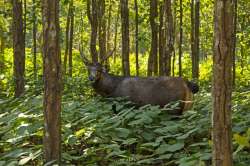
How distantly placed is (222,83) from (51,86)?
2.80m

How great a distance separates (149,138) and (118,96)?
445 centimetres

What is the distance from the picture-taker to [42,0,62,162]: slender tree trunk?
607 cm

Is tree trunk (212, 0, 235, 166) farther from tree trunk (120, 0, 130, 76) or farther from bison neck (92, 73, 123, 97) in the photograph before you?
tree trunk (120, 0, 130, 76)

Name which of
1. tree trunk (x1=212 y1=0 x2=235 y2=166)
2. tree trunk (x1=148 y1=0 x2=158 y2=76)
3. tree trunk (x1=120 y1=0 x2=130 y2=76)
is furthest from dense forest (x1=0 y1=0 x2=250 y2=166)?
tree trunk (x1=148 y1=0 x2=158 y2=76)

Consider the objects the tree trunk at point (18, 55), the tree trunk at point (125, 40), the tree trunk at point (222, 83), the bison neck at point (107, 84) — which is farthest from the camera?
the tree trunk at point (125, 40)

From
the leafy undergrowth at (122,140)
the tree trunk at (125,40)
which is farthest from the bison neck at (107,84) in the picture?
the tree trunk at (125,40)

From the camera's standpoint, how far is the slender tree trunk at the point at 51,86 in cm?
607

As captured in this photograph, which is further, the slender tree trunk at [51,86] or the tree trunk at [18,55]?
the tree trunk at [18,55]

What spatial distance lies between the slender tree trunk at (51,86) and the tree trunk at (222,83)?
2689 millimetres

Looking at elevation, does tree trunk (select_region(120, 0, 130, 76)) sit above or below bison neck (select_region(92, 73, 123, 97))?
above

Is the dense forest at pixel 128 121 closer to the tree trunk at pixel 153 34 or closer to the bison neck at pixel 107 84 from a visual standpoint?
the bison neck at pixel 107 84

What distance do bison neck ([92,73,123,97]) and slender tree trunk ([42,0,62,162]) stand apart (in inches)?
213

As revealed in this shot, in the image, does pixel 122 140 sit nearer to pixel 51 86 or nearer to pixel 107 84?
pixel 51 86

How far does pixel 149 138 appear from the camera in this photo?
692 centimetres
